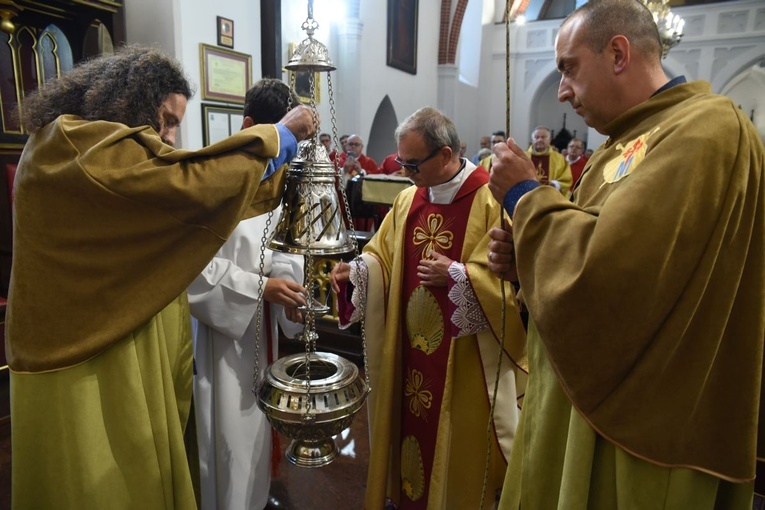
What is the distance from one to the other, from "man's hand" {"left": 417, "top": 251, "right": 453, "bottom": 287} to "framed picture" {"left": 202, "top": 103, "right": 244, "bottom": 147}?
3.75 metres

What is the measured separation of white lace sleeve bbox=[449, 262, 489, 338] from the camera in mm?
1995

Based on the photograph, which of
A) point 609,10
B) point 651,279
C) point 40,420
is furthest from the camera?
point 40,420

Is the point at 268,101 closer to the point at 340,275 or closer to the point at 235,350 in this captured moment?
the point at 340,275

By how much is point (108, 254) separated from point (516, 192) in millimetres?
1115

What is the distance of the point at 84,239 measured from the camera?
1.44m

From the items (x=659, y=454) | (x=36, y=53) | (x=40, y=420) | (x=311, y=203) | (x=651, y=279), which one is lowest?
(x=40, y=420)

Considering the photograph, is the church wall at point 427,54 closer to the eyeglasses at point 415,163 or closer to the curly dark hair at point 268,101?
the curly dark hair at point 268,101

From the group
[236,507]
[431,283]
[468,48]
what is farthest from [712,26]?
[236,507]

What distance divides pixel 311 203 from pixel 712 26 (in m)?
14.5

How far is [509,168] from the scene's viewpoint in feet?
4.31

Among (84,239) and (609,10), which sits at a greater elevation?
(609,10)

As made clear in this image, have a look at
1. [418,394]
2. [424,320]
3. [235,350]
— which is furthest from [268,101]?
[418,394]

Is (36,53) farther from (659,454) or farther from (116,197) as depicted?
(659,454)

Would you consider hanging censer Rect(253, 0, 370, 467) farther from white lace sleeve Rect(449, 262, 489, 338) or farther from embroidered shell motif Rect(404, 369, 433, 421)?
embroidered shell motif Rect(404, 369, 433, 421)
